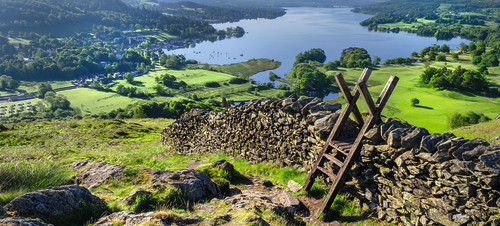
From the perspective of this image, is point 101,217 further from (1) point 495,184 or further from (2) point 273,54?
(2) point 273,54

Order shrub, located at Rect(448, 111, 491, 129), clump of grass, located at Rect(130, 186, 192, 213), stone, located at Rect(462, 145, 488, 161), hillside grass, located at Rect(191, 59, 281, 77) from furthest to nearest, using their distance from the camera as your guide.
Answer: hillside grass, located at Rect(191, 59, 281, 77) → shrub, located at Rect(448, 111, 491, 129) → clump of grass, located at Rect(130, 186, 192, 213) → stone, located at Rect(462, 145, 488, 161)

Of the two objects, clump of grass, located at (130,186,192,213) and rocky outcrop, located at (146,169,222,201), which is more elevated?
clump of grass, located at (130,186,192,213)

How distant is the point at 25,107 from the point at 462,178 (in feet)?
469

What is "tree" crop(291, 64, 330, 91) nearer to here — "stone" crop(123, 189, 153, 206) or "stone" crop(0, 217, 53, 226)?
"stone" crop(123, 189, 153, 206)

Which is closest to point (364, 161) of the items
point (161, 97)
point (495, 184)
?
point (495, 184)

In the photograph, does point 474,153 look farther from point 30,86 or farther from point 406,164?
point 30,86

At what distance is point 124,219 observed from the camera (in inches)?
217

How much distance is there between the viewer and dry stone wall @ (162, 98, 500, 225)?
545cm

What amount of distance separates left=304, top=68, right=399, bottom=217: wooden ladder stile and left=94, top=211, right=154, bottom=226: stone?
16.2 ft

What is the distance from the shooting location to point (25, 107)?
11238 cm

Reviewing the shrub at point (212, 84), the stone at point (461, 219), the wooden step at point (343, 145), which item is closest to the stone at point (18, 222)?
the wooden step at point (343, 145)

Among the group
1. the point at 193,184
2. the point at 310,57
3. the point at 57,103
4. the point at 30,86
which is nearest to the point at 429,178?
the point at 193,184

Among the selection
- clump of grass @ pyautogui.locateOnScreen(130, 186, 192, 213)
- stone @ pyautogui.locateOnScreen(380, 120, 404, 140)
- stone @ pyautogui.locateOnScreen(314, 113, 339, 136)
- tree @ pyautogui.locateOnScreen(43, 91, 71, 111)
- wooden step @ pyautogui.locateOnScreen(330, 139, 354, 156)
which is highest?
stone @ pyautogui.locateOnScreen(380, 120, 404, 140)

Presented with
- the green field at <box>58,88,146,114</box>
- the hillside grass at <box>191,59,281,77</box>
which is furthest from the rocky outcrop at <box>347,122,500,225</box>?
the hillside grass at <box>191,59,281,77</box>
